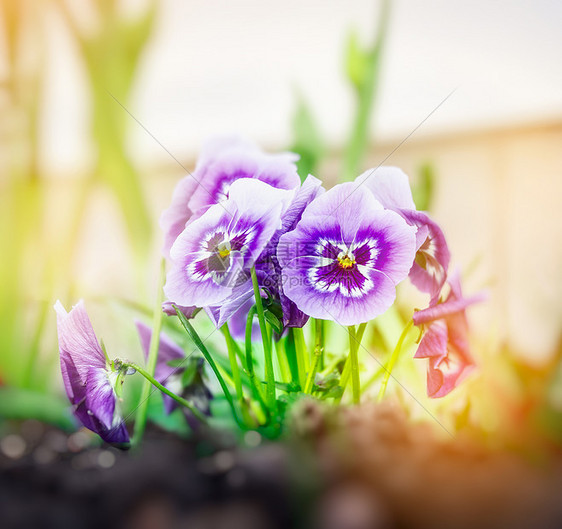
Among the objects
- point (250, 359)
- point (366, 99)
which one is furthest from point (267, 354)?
point (366, 99)

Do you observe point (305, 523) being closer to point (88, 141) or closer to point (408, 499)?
point (408, 499)

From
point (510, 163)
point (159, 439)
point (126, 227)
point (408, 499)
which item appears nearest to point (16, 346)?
point (126, 227)

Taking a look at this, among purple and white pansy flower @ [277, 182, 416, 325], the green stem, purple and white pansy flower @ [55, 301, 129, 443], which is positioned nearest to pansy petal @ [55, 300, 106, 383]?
purple and white pansy flower @ [55, 301, 129, 443]

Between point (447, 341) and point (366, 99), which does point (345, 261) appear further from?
point (366, 99)

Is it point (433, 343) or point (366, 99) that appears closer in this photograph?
point (433, 343)

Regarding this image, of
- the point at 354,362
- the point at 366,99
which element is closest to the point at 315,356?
the point at 354,362

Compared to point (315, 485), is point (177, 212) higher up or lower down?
higher up

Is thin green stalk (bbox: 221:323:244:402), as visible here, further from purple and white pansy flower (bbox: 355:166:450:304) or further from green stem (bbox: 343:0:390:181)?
green stem (bbox: 343:0:390:181)
